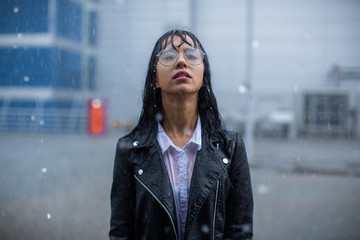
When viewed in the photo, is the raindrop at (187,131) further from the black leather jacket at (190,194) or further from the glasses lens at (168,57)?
the glasses lens at (168,57)

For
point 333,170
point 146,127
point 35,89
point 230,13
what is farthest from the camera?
point 230,13

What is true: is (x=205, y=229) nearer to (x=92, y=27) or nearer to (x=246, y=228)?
(x=246, y=228)

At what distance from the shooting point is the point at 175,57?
1561mm

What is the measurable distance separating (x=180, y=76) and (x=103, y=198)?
4387 millimetres

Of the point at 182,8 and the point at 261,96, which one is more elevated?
the point at 182,8

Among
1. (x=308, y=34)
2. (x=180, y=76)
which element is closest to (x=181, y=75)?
(x=180, y=76)

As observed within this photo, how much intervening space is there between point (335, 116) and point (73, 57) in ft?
45.0

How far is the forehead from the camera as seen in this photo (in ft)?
5.24

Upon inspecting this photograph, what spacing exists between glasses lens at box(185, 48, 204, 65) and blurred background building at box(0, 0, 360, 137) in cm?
1414

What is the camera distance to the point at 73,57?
1686 cm

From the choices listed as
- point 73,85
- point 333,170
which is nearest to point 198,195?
point 333,170

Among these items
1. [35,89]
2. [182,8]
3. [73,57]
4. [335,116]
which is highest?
[182,8]

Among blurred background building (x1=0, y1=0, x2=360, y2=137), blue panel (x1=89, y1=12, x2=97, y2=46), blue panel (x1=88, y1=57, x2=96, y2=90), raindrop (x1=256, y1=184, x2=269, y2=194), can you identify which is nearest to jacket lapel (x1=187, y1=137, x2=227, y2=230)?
raindrop (x1=256, y1=184, x2=269, y2=194)

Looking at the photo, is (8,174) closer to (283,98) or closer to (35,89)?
(35,89)
